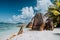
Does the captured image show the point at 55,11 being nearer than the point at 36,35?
No

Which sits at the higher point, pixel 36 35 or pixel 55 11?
pixel 55 11

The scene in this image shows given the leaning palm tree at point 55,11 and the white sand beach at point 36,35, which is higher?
the leaning palm tree at point 55,11

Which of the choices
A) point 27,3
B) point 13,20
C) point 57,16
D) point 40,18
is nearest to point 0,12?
point 13,20

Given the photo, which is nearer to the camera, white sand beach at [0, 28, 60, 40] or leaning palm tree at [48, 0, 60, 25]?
white sand beach at [0, 28, 60, 40]

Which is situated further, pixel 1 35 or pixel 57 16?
pixel 57 16

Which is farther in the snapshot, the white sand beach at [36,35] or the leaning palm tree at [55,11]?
the leaning palm tree at [55,11]

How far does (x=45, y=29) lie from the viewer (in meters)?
2.86

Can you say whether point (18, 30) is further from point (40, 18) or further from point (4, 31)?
point (40, 18)

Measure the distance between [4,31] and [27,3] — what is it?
0.57 metres

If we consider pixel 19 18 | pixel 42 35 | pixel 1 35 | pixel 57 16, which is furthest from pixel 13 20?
pixel 57 16

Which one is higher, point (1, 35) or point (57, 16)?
point (57, 16)

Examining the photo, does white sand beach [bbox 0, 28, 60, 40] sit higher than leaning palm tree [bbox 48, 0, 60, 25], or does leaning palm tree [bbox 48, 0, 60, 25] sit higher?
leaning palm tree [bbox 48, 0, 60, 25]

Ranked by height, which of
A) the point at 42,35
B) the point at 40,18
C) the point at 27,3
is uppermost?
the point at 27,3

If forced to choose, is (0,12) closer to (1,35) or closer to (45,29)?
(1,35)
